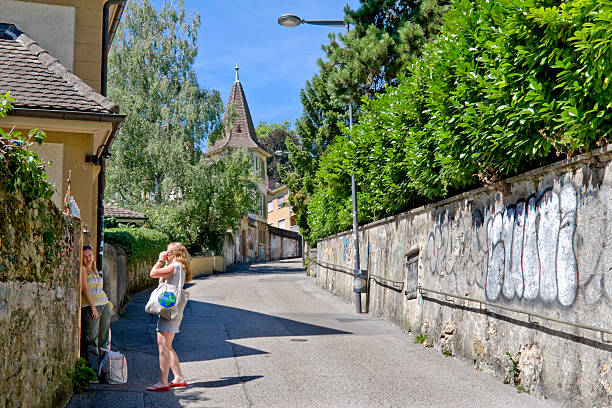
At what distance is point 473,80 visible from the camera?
842 cm

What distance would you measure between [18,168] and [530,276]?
567 centimetres

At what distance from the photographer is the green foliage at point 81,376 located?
7457mm

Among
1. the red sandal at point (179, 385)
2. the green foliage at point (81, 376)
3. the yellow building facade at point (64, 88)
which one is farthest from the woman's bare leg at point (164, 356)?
the yellow building facade at point (64, 88)

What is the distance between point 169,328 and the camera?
785cm

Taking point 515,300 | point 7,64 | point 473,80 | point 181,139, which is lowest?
point 515,300

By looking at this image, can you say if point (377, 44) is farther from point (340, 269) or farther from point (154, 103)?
point (154, 103)

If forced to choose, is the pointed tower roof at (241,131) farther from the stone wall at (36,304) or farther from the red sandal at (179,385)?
the stone wall at (36,304)

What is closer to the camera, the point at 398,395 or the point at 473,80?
the point at 398,395

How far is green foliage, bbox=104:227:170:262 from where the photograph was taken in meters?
20.2

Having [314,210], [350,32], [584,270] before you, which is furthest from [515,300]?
[314,210]

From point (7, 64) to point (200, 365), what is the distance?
6.67 meters

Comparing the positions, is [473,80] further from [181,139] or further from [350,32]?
[181,139]

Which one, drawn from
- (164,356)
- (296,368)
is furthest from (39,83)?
(296,368)

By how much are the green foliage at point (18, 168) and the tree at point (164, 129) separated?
1137 inches
